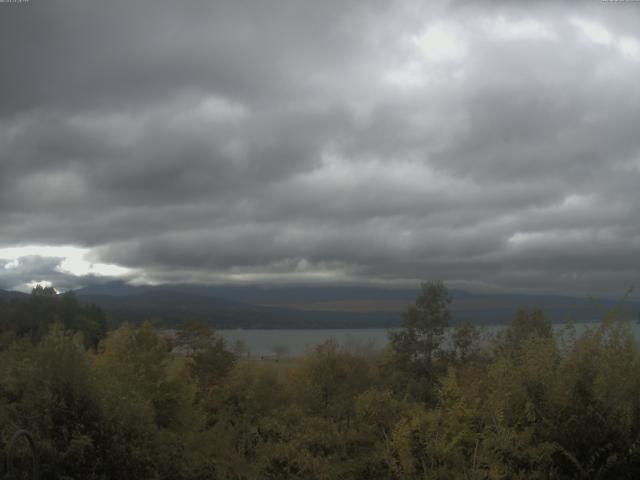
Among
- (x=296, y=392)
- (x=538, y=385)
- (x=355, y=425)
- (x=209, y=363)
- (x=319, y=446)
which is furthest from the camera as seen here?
(x=209, y=363)

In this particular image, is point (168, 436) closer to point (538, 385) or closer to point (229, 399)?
point (538, 385)

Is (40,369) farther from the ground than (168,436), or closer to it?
farther from the ground

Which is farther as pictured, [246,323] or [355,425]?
[246,323]

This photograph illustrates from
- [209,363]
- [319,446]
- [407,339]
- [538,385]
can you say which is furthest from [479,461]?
[407,339]

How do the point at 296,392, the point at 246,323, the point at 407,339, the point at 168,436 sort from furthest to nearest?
the point at 246,323, the point at 407,339, the point at 296,392, the point at 168,436

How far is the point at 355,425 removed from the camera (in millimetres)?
14875

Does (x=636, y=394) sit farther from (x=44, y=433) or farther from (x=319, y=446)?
(x=44, y=433)

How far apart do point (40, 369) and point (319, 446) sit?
574cm

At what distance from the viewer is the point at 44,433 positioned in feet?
33.2

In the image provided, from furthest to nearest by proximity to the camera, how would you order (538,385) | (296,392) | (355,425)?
(296,392)
(355,425)
(538,385)

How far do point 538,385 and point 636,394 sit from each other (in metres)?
1.43

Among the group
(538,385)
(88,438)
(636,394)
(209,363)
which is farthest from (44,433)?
(209,363)

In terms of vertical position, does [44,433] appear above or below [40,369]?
below

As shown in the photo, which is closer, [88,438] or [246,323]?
[88,438]
